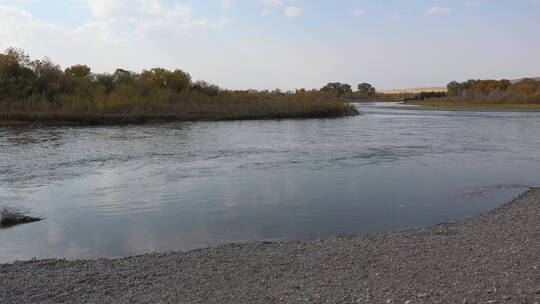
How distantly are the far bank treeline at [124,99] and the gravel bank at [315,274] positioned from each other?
34.4 metres

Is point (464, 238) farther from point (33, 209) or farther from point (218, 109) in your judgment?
point (218, 109)

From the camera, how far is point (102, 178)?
14000mm

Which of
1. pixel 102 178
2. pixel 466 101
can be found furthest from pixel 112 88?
pixel 466 101

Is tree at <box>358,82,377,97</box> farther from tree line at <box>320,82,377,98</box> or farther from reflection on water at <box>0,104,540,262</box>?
reflection on water at <box>0,104,540,262</box>

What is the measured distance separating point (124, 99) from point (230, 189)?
3509cm

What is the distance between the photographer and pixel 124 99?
4466cm

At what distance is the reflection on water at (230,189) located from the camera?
838 cm

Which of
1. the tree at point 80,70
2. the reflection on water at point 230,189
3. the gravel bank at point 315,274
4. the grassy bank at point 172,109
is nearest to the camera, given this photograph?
the gravel bank at point 315,274

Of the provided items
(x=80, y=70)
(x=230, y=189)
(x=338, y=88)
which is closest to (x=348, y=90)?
(x=338, y=88)

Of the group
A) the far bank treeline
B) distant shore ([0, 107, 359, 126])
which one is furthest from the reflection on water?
the far bank treeline

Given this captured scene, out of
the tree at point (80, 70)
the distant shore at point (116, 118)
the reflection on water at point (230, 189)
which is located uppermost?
the tree at point (80, 70)

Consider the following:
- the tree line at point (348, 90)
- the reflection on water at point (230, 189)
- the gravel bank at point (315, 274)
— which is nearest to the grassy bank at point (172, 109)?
the reflection on water at point (230, 189)

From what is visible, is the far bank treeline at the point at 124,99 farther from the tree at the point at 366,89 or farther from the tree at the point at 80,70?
the tree at the point at 366,89

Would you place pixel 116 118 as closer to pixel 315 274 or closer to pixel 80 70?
pixel 80 70
